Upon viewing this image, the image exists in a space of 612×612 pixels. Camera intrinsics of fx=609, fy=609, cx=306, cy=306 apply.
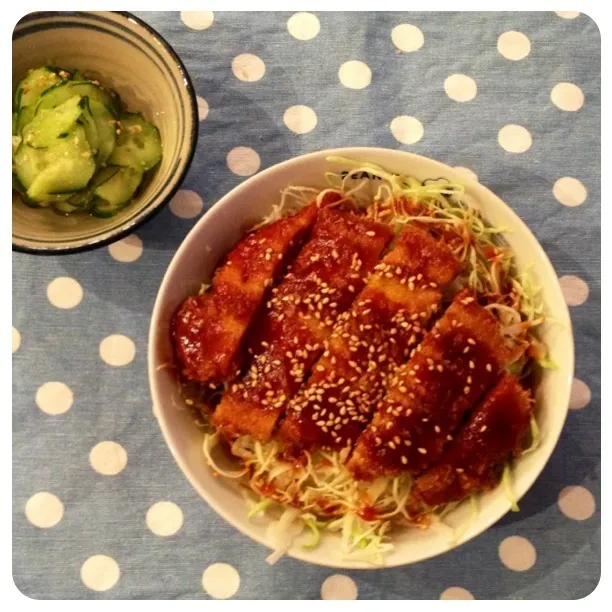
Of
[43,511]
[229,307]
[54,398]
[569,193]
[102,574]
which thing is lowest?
[102,574]

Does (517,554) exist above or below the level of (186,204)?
below

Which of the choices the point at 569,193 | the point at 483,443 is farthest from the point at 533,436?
the point at 569,193

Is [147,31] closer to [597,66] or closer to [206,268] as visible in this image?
[206,268]

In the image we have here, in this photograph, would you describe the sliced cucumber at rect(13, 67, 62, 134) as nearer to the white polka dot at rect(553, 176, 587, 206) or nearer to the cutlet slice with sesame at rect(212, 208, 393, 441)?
the cutlet slice with sesame at rect(212, 208, 393, 441)

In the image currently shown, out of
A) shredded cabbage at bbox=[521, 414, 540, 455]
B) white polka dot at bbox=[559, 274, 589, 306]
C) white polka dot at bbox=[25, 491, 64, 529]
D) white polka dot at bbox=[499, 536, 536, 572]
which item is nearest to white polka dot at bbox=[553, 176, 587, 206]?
white polka dot at bbox=[559, 274, 589, 306]

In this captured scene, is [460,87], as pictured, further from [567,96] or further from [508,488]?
[508,488]

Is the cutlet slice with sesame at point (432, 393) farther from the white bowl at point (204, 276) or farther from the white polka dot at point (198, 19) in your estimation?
the white polka dot at point (198, 19)

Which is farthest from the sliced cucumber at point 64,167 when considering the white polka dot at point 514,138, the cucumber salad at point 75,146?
the white polka dot at point 514,138
